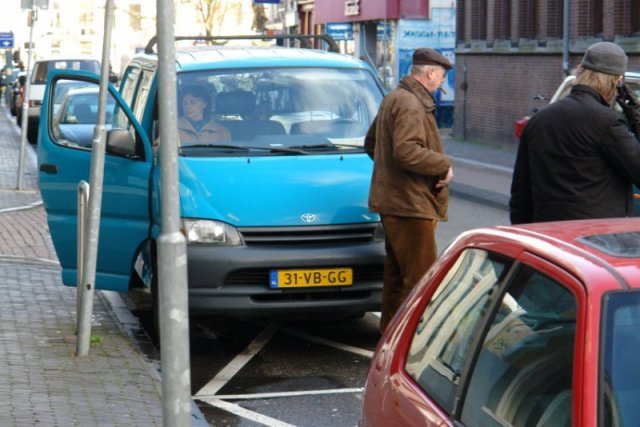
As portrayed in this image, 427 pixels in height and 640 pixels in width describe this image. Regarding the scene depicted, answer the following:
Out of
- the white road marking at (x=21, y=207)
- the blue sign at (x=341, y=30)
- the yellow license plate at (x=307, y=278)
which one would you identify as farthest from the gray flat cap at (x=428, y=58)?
the blue sign at (x=341, y=30)

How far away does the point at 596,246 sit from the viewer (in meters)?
3.52

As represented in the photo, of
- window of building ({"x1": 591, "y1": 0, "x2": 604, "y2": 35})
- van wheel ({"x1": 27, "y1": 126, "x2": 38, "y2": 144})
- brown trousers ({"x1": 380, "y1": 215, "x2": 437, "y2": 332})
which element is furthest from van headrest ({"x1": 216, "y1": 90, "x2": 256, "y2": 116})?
van wheel ({"x1": 27, "y1": 126, "x2": 38, "y2": 144})

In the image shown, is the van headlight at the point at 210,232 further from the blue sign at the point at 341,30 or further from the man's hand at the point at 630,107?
the blue sign at the point at 341,30

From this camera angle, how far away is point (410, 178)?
8273 millimetres

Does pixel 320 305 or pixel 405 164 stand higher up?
pixel 405 164

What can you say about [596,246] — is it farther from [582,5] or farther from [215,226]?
[582,5]

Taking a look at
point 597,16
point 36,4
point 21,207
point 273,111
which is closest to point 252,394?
point 273,111

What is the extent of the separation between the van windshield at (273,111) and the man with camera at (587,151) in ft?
8.56

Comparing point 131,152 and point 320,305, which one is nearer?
point 320,305

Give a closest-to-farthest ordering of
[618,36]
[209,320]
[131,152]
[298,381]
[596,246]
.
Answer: [596,246] → [298,381] → [131,152] → [209,320] → [618,36]

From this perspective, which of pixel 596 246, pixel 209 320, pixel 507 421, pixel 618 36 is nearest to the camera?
pixel 507 421

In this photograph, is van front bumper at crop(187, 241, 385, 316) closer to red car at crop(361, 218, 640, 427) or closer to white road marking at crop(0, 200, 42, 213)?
red car at crop(361, 218, 640, 427)

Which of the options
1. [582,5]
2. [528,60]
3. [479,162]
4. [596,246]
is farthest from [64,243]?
[528,60]

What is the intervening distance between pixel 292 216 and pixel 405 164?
799 mm
